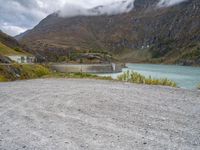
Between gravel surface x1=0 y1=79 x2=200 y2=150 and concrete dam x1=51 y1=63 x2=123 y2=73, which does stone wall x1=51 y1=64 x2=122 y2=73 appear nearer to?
concrete dam x1=51 y1=63 x2=123 y2=73

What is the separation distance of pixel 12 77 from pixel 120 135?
957 inches

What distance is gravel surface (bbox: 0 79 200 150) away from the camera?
6492mm

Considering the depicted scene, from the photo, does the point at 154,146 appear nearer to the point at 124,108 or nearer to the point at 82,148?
the point at 82,148

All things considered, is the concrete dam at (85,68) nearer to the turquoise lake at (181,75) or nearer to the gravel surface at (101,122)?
the turquoise lake at (181,75)

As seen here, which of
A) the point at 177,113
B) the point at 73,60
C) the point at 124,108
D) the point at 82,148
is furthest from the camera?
the point at 73,60

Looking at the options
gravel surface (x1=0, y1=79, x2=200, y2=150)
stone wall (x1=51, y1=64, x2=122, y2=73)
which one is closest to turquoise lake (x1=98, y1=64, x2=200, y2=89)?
stone wall (x1=51, y1=64, x2=122, y2=73)

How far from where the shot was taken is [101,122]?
829cm

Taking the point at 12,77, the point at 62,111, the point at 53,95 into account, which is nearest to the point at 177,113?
the point at 62,111

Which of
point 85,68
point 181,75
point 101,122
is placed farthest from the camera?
point 85,68

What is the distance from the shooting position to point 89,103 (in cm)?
1108

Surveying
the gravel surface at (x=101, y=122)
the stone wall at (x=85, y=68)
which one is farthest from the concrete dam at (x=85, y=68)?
the gravel surface at (x=101, y=122)

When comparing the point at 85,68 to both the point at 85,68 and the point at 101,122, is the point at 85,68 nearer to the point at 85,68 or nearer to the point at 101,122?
the point at 85,68

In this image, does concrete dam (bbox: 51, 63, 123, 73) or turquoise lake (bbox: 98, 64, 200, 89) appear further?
concrete dam (bbox: 51, 63, 123, 73)

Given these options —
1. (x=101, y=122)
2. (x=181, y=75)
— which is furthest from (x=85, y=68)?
(x=101, y=122)
